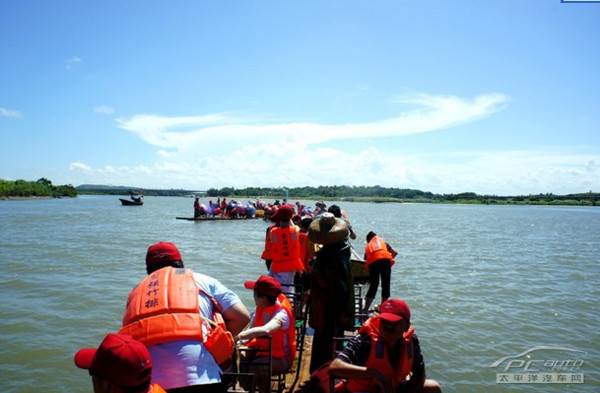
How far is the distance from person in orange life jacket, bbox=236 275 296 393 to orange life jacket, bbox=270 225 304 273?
2.30 meters

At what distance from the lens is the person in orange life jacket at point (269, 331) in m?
3.94

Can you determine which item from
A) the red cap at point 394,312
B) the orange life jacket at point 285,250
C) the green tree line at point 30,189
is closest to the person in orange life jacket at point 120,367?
the red cap at point 394,312

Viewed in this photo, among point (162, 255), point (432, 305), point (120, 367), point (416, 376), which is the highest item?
point (162, 255)

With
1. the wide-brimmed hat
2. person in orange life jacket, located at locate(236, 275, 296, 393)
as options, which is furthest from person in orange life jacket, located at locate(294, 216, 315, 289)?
person in orange life jacket, located at locate(236, 275, 296, 393)

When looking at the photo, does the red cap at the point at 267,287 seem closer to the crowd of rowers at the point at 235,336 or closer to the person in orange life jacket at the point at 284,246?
the crowd of rowers at the point at 235,336

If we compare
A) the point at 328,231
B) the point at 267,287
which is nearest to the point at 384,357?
Result: the point at 267,287

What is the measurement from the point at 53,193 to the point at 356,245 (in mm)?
108556

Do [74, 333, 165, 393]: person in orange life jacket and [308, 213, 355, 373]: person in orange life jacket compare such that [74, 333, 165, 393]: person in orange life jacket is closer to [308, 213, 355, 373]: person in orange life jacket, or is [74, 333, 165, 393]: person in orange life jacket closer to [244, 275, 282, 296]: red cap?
[244, 275, 282, 296]: red cap

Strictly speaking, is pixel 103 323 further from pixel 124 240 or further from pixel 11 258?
pixel 124 240

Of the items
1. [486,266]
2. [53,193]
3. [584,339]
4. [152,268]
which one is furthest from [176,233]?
[53,193]

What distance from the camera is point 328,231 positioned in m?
4.46

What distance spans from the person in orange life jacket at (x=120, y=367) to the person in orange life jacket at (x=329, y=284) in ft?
8.69

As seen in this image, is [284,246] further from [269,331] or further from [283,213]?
[269,331]

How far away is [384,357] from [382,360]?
0.03 metres
